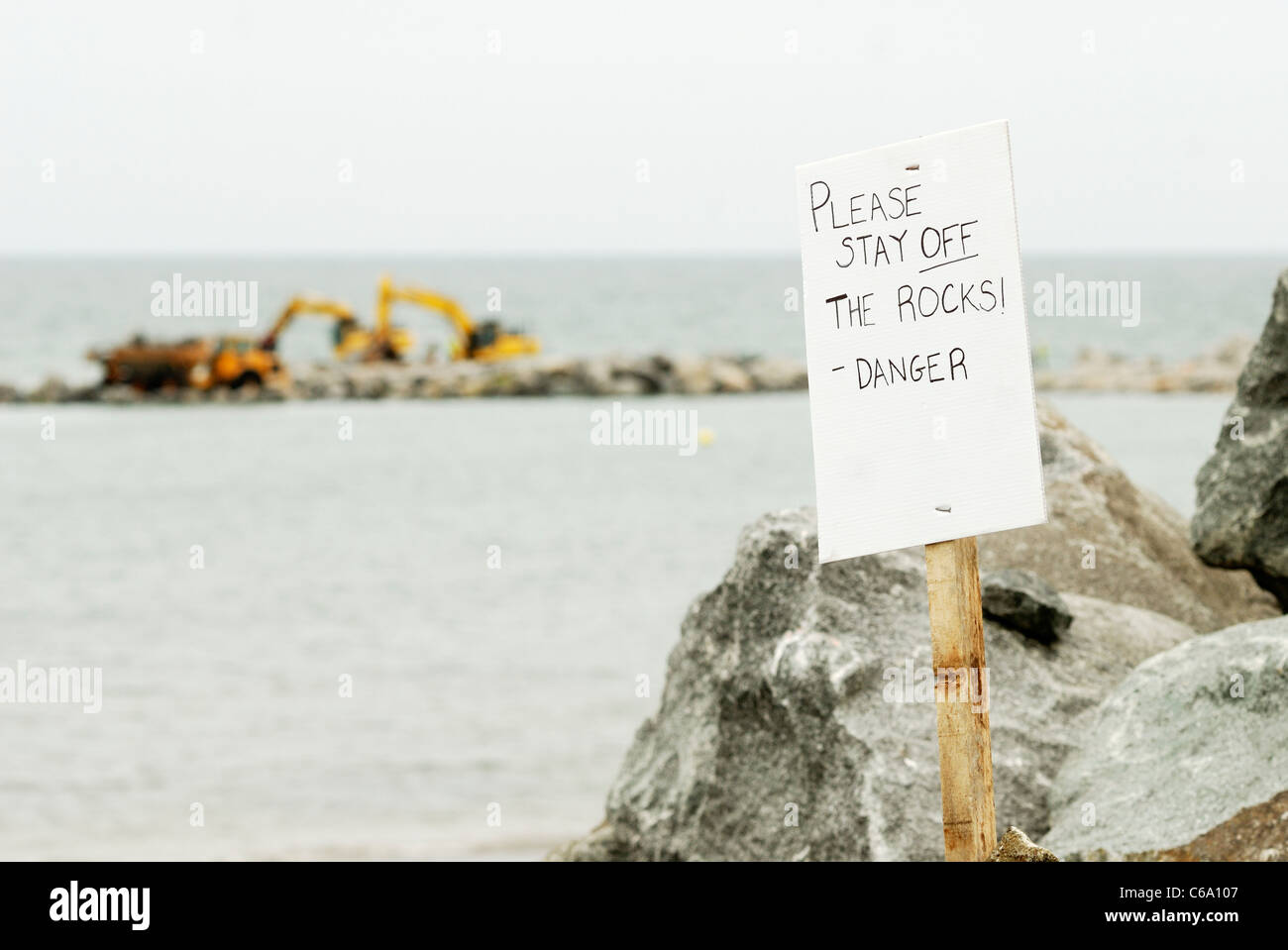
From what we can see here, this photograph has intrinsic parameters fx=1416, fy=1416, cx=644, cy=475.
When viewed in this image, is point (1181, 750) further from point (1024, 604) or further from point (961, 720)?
point (961, 720)

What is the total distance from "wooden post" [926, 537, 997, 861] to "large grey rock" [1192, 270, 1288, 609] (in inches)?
69.5

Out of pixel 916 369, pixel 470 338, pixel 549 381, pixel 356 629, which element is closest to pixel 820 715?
pixel 916 369

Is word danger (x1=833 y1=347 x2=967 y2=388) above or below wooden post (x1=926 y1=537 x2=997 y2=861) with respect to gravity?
above

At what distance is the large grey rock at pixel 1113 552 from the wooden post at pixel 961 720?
200 cm

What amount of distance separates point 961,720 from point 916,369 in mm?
772

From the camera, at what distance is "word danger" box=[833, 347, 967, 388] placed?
3.11m

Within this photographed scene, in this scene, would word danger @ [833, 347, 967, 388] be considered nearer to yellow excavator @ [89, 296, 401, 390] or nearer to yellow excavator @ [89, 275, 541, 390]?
yellow excavator @ [89, 275, 541, 390]

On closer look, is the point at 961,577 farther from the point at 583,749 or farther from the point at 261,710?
the point at 261,710

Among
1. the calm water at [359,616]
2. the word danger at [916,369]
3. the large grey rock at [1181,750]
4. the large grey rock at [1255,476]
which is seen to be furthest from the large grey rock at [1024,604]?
the calm water at [359,616]

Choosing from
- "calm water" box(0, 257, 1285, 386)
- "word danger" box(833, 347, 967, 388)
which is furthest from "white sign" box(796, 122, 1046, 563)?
"calm water" box(0, 257, 1285, 386)

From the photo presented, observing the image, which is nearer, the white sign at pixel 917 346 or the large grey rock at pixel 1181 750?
the white sign at pixel 917 346

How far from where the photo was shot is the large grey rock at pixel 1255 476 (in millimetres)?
4414

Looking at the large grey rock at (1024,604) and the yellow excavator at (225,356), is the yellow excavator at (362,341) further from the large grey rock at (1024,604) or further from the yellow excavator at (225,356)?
the large grey rock at (1024,604)

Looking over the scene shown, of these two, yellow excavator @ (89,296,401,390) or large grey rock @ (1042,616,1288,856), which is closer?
large grey rock @ (1042,616,1288,856)
